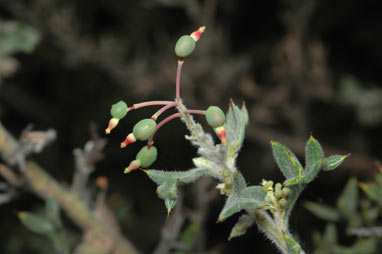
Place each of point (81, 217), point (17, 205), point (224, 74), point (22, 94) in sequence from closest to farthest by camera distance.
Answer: point (81, 217) < point (17, 205) < point (224, 74) < point (22, 94)

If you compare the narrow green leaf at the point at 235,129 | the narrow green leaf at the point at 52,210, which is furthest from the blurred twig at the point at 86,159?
the narrow green leaf at the point at 235,129

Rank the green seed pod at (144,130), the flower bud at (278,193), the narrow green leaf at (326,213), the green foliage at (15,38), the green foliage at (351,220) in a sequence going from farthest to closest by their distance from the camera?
the green foliage at (15,38), the narrow green leaf at (326,213), the green foliage at (351,220), the flower bud at (278,193), the green seed pod at (144,130)

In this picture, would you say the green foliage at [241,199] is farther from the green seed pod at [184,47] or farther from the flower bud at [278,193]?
the green seed pod at [184,47]

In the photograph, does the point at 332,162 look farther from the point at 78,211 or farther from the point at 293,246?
the point at 78,211

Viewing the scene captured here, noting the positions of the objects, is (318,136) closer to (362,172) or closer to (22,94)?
(362,172)

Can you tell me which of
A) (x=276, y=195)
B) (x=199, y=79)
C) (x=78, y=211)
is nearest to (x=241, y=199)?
(x=276, y=195)

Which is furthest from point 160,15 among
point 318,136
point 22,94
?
point 318,136

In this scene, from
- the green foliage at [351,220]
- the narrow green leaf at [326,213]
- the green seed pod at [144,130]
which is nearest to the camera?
the green seed pod at [144,130]
